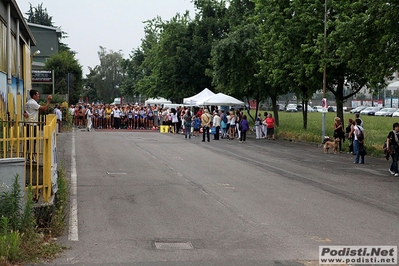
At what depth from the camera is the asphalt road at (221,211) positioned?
337 inches

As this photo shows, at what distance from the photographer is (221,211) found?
38.4 feet

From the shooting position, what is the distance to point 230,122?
38250mm

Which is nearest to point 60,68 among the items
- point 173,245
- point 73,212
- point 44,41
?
point 44,41

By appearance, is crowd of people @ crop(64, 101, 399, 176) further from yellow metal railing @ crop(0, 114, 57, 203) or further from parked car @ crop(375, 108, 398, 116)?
parked car @ crop(375, 108, 398, 116)

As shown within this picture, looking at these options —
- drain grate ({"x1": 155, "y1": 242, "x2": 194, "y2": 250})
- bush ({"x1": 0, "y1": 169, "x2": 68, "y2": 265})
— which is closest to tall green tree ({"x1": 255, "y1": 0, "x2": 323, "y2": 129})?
drain grate ({"x1": 155, "y1": 242, "x2": 194, "y2": 250})

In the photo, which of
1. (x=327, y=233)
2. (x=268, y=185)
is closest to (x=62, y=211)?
(x=327, y=233)

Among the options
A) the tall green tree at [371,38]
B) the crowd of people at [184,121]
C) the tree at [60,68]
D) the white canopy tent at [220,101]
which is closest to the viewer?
the tall green tree at [371,38]

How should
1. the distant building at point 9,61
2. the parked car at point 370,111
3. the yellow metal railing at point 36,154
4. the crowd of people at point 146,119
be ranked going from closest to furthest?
the yellow metal railing at point 36,154 < the distant building at point 9,61 < the crowd of people at point 146,119 < the parked car at point 370,111

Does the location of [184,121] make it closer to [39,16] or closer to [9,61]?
[9,61]

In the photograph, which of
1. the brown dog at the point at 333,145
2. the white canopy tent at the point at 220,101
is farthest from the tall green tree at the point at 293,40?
the brown dog at the point at 333,145

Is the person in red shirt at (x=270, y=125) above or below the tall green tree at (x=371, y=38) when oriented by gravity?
below

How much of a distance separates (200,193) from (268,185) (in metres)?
2.47
